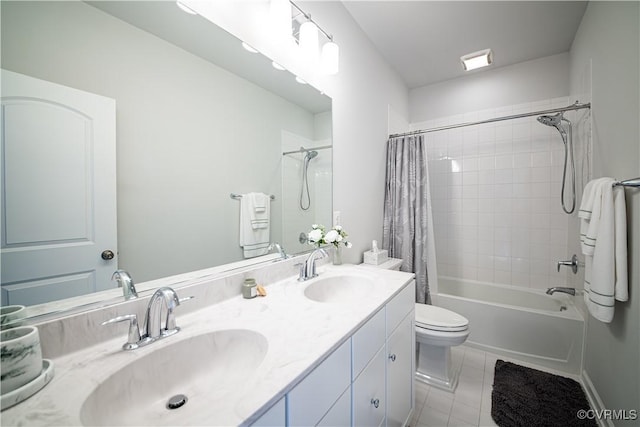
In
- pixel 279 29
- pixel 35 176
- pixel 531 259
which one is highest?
pixel 279 29

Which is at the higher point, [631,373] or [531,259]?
[531,259]

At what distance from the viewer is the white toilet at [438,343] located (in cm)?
164

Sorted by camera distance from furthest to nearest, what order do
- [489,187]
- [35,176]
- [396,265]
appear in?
[489,187], [396,265], [35,176]

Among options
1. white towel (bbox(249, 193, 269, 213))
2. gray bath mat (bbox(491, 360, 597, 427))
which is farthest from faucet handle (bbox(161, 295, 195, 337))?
gray bath mat (bbox(491, 360, 597, 427))

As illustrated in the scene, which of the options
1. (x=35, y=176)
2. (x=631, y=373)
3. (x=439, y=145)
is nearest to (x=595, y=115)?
(x=439, y=145)

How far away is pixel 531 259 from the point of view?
2451mm

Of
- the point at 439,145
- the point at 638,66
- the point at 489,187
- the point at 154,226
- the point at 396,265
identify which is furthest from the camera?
the point at 439,145

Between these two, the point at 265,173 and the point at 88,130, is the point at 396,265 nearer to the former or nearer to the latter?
the point at 265,173

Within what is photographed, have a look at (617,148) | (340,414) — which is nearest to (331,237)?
(340,414)

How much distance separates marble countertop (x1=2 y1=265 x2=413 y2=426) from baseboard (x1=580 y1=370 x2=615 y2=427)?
1.41 metres

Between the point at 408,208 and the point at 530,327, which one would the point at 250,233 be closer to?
the point at 408,208

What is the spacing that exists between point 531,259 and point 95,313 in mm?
3227

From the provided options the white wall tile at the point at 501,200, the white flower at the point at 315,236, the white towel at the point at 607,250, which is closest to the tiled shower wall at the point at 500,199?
the white wall tile at the point at 501,200

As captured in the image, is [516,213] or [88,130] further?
[516,213]
